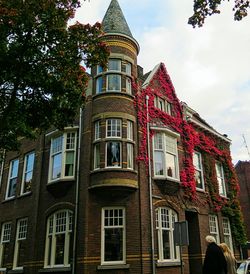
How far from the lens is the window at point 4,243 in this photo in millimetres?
20241

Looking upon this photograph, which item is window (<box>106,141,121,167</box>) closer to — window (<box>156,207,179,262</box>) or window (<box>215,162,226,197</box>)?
window (<box>156,207,179,262</box>)

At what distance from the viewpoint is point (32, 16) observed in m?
10.8

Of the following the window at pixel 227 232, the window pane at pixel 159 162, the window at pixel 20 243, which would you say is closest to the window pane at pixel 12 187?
the window at pixel 20 243

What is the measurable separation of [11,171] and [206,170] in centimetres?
1362

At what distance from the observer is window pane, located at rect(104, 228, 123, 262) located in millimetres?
15289

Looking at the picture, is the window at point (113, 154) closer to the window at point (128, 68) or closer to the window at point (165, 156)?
the window at point (165, 156)

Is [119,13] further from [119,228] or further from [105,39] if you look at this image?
[119,228]

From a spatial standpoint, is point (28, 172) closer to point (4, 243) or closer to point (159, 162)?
point (4, 243)

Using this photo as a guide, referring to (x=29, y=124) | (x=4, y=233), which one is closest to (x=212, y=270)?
(x=29, y=124)

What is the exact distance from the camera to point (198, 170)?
21812 millimetres

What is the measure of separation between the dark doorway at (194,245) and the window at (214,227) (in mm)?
1658

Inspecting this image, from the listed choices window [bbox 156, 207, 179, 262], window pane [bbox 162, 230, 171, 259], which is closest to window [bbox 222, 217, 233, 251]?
window [bbox 156, 207, 179, 262]

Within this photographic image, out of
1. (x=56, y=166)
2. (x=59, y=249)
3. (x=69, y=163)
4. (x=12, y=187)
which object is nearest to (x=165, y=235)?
(x=59, y=249)

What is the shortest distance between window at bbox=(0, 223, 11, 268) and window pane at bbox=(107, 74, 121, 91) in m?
11.2
